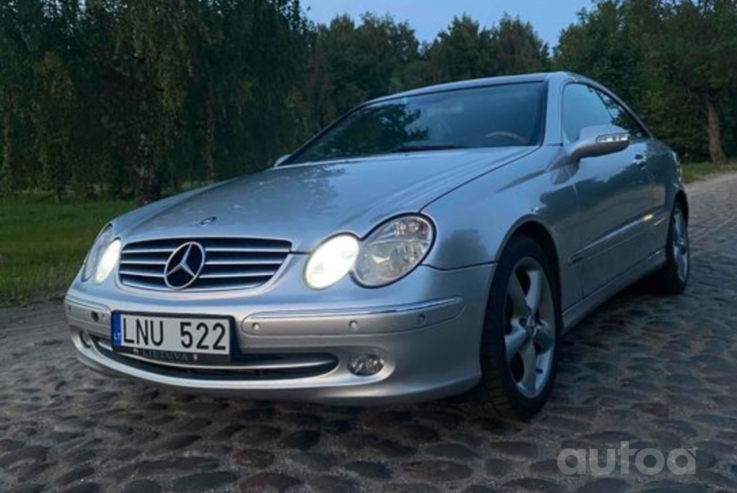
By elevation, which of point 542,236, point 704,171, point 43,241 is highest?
point 542,236

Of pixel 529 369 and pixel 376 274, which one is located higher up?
pixel 376 274

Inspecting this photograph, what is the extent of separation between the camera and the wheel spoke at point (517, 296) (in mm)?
2859

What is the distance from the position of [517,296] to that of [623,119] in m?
2.48

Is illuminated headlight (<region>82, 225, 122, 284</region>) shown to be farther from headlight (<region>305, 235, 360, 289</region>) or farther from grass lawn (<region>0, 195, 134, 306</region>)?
grass lawn (<region>0, 195, 134, 306</region>)

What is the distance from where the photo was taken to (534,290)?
3.02m

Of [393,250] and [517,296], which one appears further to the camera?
[517,296]

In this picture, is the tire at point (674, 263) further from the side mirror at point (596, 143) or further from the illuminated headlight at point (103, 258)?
the illuminated headlight at point (103, 258)

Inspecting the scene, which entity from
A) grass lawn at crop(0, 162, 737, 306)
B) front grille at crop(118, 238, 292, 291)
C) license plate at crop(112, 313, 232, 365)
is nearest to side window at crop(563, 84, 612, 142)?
front grille at crop(118, 238, 292, 291)

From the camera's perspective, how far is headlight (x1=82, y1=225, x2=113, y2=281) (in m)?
3.14

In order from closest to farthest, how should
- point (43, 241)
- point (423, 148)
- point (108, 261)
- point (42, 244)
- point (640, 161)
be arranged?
point (108, 261) < point (423, 148) < point (640, 161) < point (42, 244) < point (43, 241)

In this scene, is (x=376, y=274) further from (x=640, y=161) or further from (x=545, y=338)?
(x=640, y=161)

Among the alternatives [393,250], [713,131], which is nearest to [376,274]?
[393,250]

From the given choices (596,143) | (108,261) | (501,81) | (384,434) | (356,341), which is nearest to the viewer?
(356,341)

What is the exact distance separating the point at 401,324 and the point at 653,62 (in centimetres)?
3520
